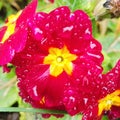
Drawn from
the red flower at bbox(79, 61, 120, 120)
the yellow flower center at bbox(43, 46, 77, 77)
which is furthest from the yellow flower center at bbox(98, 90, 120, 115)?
the yellow flower center at bbox(43, 46, 77, 77)

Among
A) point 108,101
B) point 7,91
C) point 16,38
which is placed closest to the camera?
point 16,38

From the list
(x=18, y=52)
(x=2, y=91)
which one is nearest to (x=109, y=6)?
(x=18, y=52)

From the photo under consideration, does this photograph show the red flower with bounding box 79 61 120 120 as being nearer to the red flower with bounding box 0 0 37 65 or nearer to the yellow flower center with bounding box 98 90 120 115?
the yellow flower center with bounding box 98 90 120 115

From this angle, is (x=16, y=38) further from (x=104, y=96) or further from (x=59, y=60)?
(x=104, y=96)

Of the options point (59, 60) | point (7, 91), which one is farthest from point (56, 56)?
point (7, 91)

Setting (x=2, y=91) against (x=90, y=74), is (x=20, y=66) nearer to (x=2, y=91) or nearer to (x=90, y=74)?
(x=90, y=74)

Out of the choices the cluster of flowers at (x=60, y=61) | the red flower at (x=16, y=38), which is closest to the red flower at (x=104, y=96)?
the cluster of flowers at (x=60, y=61)

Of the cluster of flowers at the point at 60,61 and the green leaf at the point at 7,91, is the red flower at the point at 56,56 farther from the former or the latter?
the green leaf at the point at 7,91
